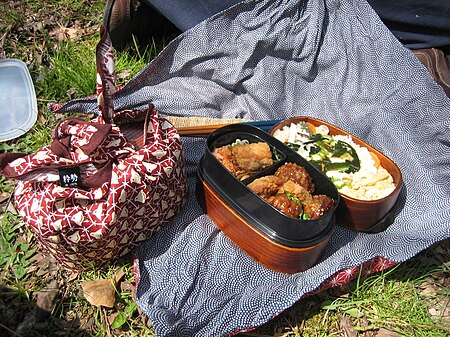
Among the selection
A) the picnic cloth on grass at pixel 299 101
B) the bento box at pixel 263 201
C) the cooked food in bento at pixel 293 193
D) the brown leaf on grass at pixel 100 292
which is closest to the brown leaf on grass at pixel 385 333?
the picnic cloth on grass at pixel 299 101

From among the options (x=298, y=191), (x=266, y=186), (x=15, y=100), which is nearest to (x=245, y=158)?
(x=266, y=186)

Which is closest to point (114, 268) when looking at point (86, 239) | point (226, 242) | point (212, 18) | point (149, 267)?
point (149, 267)

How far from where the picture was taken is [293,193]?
1.84 m

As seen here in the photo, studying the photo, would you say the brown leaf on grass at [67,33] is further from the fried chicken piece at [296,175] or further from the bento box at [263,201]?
the fried chicken piece at [296,175]

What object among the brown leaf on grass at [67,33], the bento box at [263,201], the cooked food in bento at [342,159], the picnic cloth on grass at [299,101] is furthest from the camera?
the brown leaf on grass at [67,33]

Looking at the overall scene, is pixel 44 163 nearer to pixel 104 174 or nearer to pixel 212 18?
pixel 104 174

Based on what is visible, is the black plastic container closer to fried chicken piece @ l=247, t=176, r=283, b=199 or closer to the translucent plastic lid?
fried chicken piece @ l=247, t=176, r=283, b=199

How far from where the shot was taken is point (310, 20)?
8.11ft

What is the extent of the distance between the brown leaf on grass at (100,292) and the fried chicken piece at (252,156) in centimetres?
69

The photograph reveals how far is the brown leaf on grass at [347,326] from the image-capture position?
5.95ft

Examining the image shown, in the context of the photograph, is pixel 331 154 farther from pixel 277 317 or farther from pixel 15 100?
pixel 15 100

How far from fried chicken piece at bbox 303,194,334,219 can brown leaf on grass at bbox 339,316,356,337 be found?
422 mm

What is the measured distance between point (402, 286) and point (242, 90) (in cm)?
126

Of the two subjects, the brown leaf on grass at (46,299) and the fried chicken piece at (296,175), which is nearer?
the brown leaf on grass at (46,299)
